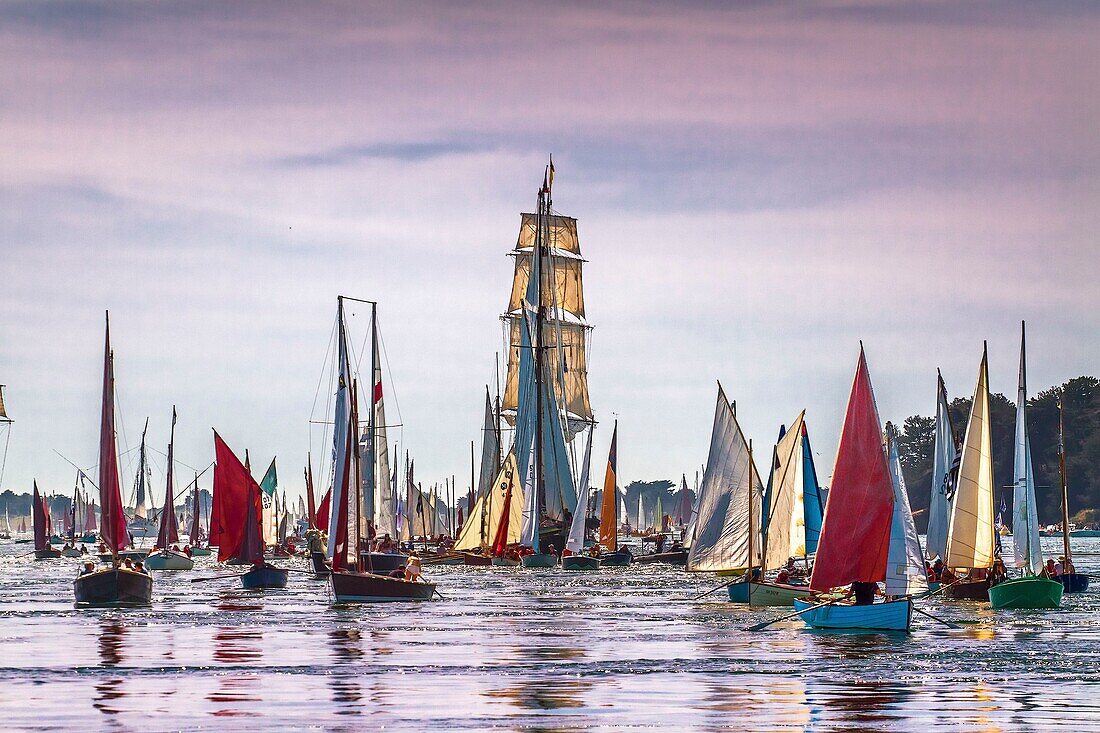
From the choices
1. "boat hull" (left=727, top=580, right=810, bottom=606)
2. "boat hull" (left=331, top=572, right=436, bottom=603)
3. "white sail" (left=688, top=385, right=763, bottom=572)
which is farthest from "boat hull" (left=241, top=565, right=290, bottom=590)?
"boat hull" (left=727, top=580, right=810, bottom=606)

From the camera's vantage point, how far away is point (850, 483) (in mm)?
59750

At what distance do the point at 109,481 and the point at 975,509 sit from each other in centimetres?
3422

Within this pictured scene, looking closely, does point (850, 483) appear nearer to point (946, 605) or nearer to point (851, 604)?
point (851, 604)

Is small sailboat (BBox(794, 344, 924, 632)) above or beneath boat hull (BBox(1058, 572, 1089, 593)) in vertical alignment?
above

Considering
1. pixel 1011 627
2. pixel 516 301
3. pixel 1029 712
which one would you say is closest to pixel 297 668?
pixel 1029 712

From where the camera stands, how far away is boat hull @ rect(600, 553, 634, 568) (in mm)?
133750

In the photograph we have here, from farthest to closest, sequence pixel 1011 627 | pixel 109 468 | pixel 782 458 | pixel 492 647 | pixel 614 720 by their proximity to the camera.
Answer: pixel 782 458 < pixel 109 468 < pixel 1011 627 < pixel 492 647 < pixel 614 720

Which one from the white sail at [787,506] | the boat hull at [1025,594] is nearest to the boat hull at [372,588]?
the white sail at [787,506]

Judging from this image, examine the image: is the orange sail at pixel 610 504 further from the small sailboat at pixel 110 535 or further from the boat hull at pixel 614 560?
the small sailboat at pixel 110 535

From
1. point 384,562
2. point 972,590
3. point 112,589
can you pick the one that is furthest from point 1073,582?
point 112,589

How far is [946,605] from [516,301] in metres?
104

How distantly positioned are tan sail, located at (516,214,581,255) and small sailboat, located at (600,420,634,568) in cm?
4202

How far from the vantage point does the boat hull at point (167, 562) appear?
443 ft

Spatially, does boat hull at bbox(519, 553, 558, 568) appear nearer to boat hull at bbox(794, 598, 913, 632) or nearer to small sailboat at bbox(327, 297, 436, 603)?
small sailboat at bbox(327, 297, 436, 603)
